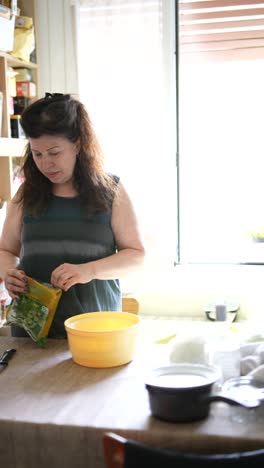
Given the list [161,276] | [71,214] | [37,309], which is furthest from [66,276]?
[161,276]

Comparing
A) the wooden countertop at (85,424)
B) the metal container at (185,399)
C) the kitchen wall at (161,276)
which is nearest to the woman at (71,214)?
the wooden countertop at (85,424)

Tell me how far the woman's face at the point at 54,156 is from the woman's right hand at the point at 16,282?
11.4 inches

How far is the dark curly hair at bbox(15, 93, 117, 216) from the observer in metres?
1.57

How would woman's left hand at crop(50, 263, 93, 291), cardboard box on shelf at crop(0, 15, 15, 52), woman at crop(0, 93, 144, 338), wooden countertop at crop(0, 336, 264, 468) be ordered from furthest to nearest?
cardboard box on shelf at crop(0, 15, 15, 52), woman at crop(0, 93, 144, 338), woman's left hand at crop(50, 263, 93, 291), wooden countertop at crop(0, 336, 264, 468)

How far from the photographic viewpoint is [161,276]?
2904 mm

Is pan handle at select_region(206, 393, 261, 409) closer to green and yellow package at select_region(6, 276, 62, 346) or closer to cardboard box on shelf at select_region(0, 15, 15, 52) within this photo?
green and yellow package at select_region(6, 276, 62, 346)

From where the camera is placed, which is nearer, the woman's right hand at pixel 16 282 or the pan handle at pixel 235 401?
the pan handle at pixel 235 401

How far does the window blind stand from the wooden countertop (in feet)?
6.56

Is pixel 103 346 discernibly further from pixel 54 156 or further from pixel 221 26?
pixel 221 26

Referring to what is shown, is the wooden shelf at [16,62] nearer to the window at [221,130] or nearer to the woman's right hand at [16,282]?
the window at [221,130]

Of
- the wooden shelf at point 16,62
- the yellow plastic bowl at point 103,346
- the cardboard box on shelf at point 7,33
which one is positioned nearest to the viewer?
the yellow plastic bowl at point 103,346

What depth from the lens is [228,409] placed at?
1.08 meters

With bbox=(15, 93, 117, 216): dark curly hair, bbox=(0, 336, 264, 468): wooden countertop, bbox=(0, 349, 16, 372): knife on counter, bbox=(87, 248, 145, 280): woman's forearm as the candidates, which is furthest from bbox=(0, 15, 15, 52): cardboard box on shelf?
bbox=(0, 336, 264, 468): wooden countertop

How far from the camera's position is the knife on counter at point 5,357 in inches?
53.4
